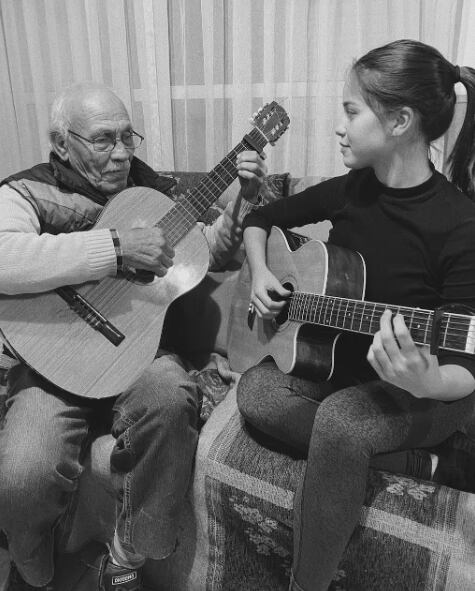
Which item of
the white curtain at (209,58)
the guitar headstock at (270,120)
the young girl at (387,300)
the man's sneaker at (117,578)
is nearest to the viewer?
the young girl at (387,300)

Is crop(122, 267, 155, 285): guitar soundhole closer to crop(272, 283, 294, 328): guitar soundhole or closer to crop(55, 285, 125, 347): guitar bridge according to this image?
crop(55, 285, 125, 347): guitar bridge

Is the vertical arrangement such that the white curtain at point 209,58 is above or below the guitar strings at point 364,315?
above

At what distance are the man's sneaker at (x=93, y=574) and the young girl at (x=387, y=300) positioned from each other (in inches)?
16.2

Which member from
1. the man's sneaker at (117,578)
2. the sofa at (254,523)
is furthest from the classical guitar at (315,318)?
the man's sneaker at (117,578)

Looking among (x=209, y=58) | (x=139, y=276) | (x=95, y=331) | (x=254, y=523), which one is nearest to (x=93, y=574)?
(x=254, y=523)

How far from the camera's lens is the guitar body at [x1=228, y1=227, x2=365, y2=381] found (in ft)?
3.37

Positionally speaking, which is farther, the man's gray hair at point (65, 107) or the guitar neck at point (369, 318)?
the man's gray hair at point (65, 107)

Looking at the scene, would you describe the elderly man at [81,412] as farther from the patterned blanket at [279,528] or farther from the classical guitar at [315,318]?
the classical guitar at [315,318]

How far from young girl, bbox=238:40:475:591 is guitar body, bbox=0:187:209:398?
0.92 feet

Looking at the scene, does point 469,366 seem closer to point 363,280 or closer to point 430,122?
point 363,280

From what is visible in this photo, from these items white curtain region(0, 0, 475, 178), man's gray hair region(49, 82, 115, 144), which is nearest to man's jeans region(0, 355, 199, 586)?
man's gray hair region(49, 82, 115, 144)

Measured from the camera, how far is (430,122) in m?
0.94

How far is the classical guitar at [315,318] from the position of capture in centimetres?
76

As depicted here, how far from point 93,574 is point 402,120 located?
1.27 m
